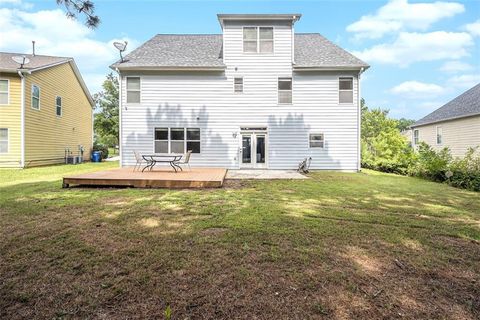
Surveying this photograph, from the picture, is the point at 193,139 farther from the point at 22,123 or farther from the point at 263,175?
the point at 22,123

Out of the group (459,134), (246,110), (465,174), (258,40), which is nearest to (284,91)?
(246,110)

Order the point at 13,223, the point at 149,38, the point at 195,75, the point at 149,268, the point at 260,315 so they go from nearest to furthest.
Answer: the point at 260,315 → the point at 149,268 → the point at 13,223 → the point at 195,75 → the point at 149,38

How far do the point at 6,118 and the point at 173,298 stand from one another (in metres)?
16.4

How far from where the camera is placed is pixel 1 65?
14.2 m

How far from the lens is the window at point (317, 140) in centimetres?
1384

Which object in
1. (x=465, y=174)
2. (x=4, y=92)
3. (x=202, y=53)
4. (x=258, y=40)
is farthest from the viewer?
(x=202, y=53)

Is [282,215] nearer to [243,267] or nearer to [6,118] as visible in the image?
[243,267]

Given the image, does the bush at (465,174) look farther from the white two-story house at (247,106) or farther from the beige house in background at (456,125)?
the beige house in background at (456,125)

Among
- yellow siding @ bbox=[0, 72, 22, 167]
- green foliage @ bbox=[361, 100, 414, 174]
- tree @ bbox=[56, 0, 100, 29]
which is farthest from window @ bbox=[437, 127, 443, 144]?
yellow siding @ bbox=[0, 72, 22, 167]

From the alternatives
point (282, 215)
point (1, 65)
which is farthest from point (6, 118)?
point (282, 215)

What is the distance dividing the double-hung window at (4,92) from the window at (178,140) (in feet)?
25.7

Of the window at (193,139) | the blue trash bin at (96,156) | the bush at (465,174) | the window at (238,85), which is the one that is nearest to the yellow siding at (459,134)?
the bush at (465,174)

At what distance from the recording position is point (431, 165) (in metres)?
11.1

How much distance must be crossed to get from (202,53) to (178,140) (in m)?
4.75
